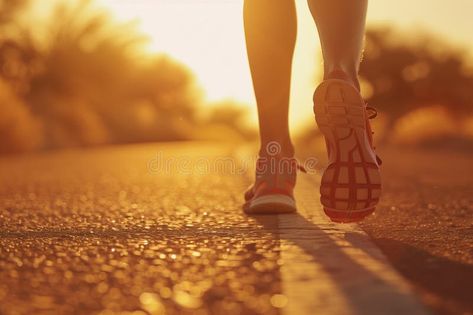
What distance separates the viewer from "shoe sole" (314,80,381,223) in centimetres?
205

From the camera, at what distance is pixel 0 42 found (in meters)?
19.6

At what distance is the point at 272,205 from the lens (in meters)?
2.53

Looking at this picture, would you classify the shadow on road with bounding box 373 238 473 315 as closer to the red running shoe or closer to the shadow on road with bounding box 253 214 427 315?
the shadow on road with bounding box 253 214 427 315

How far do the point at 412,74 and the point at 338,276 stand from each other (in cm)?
3087

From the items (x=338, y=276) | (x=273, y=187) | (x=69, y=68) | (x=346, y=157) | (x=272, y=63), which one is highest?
(x=69, y=68)

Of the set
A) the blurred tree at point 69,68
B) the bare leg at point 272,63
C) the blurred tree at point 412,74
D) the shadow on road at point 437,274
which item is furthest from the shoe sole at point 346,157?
the blurred tree at point 412,74

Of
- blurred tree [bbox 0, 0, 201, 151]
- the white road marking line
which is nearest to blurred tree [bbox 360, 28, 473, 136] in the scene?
blurred tree [bbox 0, 0, 201, 151]

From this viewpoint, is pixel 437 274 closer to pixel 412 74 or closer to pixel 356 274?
pixel 356 274

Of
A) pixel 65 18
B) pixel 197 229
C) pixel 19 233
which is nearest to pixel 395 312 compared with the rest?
pixel 197 229

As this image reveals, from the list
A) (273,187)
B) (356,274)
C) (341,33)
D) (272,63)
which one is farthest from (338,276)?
(272,63)

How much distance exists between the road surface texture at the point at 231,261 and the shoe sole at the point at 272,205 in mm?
59

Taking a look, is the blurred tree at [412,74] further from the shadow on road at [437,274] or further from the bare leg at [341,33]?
the shadow on road at [437,274]

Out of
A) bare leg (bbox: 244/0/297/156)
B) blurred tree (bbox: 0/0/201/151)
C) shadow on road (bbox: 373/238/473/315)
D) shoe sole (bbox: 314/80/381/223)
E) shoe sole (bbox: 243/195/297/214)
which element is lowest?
shadow on road (bbox: 373/238/473/315)

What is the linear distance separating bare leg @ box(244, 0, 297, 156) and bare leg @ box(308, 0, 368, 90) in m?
0.35
